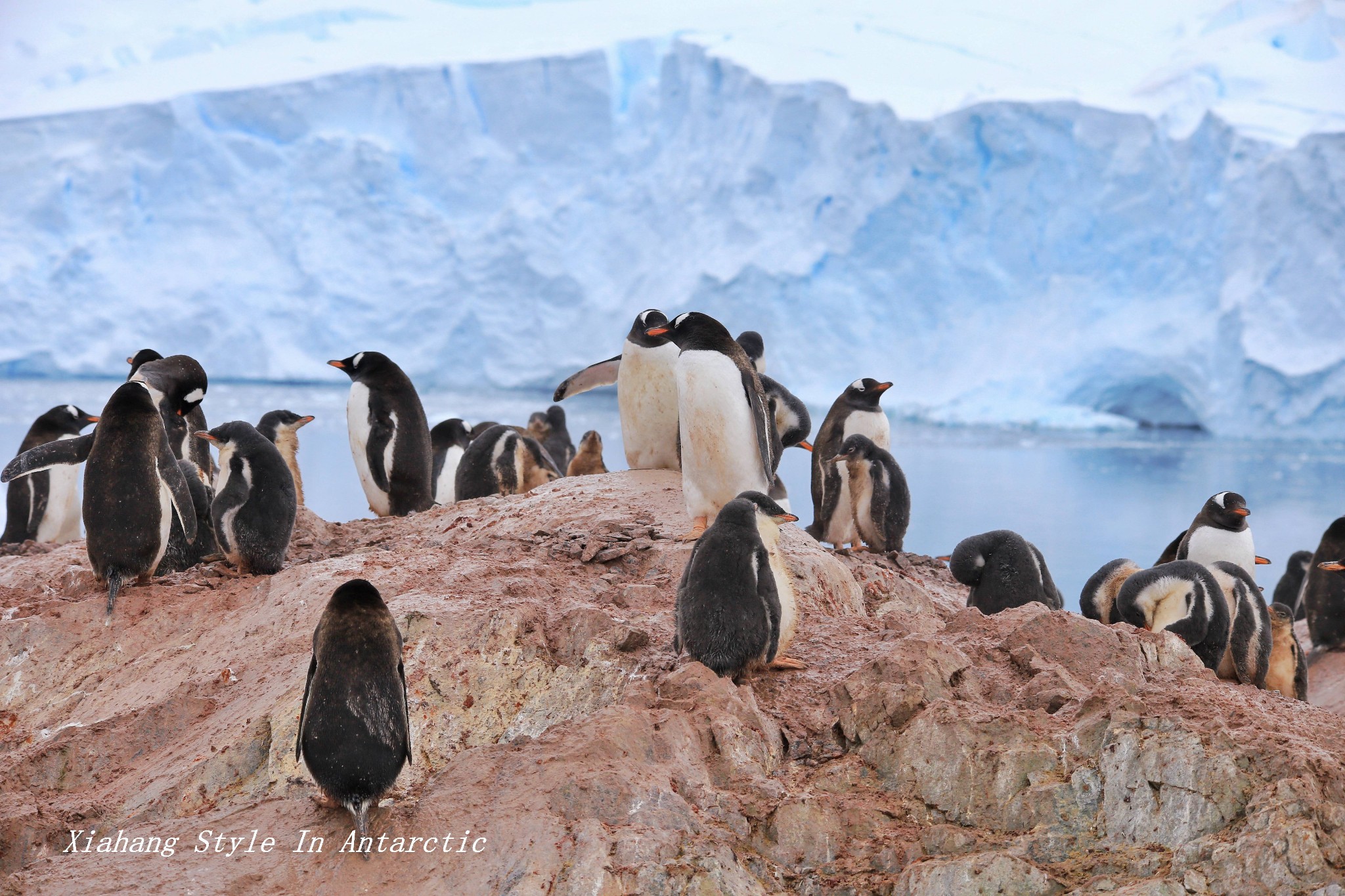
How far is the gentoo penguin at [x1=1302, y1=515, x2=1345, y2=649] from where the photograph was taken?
5984 millimetres

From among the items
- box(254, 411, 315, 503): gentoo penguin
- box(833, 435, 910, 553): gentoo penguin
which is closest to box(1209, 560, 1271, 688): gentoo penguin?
box(833, 435, 910, 553): gentoo penguin

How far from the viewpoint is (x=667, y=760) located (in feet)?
7.83

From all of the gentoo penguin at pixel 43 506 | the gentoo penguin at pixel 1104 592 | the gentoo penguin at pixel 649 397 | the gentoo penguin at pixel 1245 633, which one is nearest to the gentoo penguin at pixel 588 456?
the gentoo penguin at pixel 649 397

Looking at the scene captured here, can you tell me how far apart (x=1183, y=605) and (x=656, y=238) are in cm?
1731

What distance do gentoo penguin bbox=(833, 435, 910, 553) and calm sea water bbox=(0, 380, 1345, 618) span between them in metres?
3.98

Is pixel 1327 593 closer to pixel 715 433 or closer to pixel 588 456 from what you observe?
pixel 715 433

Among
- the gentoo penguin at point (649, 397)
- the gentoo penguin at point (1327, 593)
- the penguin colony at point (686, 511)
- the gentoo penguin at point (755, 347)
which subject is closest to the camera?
the penguin colony at point (686, 511)

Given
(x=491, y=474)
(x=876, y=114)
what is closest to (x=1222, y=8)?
(x=876, y=114)

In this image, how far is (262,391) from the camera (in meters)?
21.9

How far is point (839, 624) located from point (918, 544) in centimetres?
721

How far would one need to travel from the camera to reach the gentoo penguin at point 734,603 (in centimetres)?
268

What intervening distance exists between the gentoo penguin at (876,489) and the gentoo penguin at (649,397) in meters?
1.11

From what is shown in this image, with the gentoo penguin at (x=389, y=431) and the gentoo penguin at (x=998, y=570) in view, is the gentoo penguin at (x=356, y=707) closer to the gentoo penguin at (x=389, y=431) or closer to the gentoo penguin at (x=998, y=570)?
the gentoo penguin at (x=998, y=570)

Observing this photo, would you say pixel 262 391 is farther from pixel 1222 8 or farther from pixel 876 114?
pixel 1222 8
